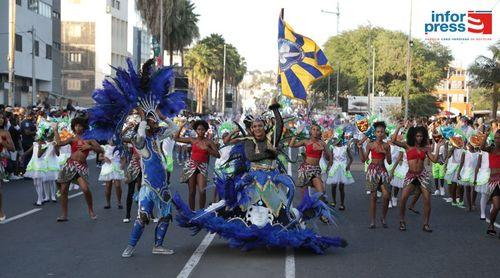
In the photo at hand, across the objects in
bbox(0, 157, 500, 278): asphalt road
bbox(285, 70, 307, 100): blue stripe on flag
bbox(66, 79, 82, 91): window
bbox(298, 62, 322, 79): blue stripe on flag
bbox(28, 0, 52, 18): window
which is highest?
bbox(28, 0, 52, 18): window

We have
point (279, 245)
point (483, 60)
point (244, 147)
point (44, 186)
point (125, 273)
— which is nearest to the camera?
point (125, 273)

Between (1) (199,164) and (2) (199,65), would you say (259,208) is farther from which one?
(2) (199,65)

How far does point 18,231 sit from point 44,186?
432 centimetres

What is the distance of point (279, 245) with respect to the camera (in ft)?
31.0

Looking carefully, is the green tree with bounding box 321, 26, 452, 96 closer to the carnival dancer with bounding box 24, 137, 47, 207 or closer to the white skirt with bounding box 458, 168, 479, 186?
the white skirt with bounding box 458, 168, 479, 186

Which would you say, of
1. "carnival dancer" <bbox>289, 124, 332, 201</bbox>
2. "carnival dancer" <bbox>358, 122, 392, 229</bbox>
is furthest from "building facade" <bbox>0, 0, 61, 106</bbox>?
"carnival dancer" <bbox>358, 122, 392, 229</bbox>

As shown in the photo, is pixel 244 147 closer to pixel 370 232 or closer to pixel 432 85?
pixel 370 232

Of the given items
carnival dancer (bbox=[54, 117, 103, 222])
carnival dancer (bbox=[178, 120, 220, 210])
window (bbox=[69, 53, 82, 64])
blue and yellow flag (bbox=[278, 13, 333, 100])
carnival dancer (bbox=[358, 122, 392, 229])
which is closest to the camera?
carnival dancer (bbox=[358, 122, 392, 229])

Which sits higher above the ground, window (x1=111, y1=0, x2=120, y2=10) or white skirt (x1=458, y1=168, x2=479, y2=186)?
window (x1=111, y1=0, x2=120, y2=10)

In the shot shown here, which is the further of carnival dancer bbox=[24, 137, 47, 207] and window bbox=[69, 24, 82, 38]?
window bbox=[69, 24, 82, 38]

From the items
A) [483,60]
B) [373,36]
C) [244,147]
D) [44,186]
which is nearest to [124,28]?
[373,36]

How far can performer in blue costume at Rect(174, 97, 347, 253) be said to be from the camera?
9508 mm

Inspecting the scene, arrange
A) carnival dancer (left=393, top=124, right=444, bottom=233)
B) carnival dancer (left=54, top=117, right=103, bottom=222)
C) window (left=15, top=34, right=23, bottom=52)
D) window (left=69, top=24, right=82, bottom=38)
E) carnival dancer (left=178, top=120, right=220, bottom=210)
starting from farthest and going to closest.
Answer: window (left=69, top=24, right=82, bottom=38)
window (left=15, top=34, right=23, bottom=52)
carnival dancer (left=178, top=120, right=220, bottom=210)
carnival dancer (left=54, top=117, right=103, bottom=222)
carnival dancer (left=393, top=124, right=444, bottom=233)

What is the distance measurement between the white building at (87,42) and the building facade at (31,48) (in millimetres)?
20928
